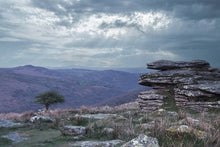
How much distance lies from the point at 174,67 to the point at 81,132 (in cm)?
1505

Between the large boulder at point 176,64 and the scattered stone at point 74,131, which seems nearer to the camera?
the scattered stone at point 74,131

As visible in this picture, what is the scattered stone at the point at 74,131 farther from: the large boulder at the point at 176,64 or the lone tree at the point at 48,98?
the lone tree at the point at 48,98

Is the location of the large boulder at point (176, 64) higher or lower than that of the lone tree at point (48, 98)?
higher

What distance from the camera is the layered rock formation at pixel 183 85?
15.4 meters

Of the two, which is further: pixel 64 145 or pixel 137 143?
pixel 64 145

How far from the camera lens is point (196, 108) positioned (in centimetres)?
1539

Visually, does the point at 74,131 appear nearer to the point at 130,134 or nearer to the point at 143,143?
the point at 130,134

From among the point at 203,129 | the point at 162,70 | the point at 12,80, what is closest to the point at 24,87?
the point at 12,80

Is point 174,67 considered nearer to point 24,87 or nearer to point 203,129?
point 203,129

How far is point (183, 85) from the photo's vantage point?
1738cm

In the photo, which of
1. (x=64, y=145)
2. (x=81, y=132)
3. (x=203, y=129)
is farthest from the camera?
(x=81, y=132)

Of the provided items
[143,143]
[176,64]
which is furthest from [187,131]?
[176,64]

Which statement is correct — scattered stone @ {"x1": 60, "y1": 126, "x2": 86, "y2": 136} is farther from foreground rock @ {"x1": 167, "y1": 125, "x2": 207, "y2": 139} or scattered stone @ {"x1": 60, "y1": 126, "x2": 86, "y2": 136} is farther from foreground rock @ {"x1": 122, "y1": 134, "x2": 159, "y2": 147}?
foreground rock @ {"x1": 122, "y1": 134, "x2": 159, "y2": 147}

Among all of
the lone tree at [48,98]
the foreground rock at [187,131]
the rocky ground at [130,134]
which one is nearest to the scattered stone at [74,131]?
the rocky ground at [130,134]
